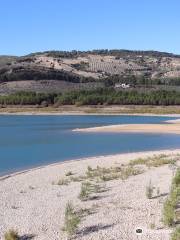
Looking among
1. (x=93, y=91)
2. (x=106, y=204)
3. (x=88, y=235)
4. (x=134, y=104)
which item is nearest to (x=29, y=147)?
(x=106, y=204)

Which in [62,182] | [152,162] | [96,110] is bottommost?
[96,110]

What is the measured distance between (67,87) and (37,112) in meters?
52.9

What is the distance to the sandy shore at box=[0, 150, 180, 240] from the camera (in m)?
16.7

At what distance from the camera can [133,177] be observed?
89.0 feet

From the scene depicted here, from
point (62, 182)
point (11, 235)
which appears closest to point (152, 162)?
point (62, 182)

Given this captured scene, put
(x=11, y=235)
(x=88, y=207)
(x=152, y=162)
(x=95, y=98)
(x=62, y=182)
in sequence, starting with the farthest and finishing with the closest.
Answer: (x=95, y=98) → (x=152, y=162) → (x=62, y=182) → (x=88, y=207) → (x=11, y=235)

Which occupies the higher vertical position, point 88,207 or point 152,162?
point 88,207

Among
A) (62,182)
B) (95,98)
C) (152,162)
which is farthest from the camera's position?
(95,98)

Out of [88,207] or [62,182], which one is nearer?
[88,207]

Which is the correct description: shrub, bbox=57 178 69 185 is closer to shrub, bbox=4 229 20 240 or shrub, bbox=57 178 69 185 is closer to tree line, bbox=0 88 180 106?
shrub, bbox=4 229 20 240

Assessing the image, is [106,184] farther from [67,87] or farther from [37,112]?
[67,87]

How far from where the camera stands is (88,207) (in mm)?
20375

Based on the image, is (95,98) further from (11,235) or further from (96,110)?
(11,235)

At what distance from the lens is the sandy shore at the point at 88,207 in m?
16.7
